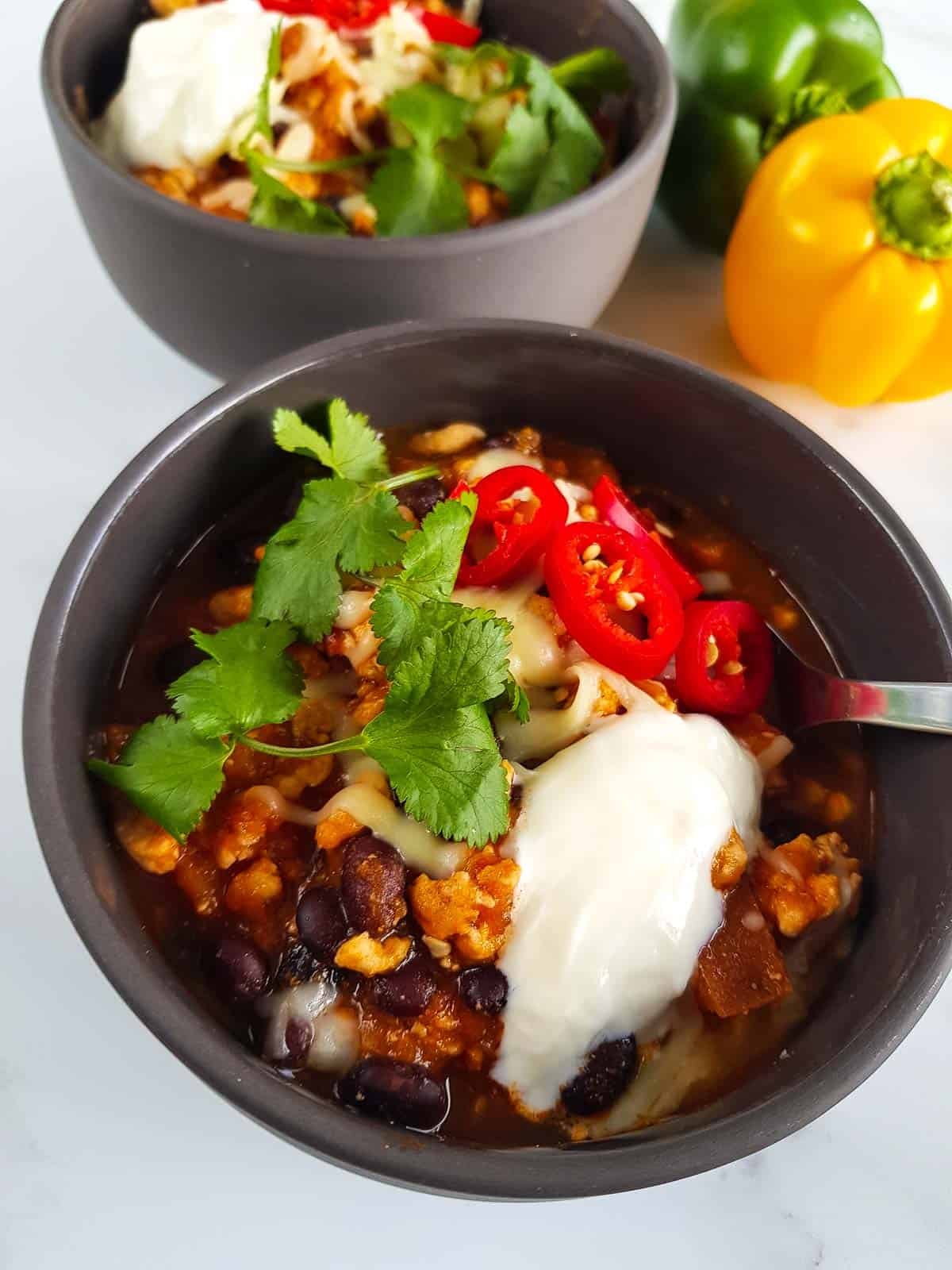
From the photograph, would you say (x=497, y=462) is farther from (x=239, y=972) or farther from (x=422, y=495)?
(x=239, y=972)

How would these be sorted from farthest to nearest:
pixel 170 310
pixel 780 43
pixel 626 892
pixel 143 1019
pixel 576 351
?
1. pixel 780 43
2. pixel 170 310
3. pixel 576 351
4. pixel 626 892
5. pixel 143 1019

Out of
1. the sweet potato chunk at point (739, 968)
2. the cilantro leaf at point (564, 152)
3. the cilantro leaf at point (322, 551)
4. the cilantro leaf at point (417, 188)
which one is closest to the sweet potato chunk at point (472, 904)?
the sweet potato chunk at point (739, 968)

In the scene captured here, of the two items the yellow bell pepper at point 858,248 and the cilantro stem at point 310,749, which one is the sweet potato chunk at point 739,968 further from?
the yellow bell pepper at point 858,248

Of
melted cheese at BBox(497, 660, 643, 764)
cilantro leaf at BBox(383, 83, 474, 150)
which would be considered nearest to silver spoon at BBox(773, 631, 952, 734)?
melted cheese at BBox(497, 660, 643, 764)

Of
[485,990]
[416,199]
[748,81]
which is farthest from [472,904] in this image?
[748,81]

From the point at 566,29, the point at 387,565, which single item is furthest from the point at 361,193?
the point at 387,565

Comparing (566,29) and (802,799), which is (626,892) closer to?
(802,799)
